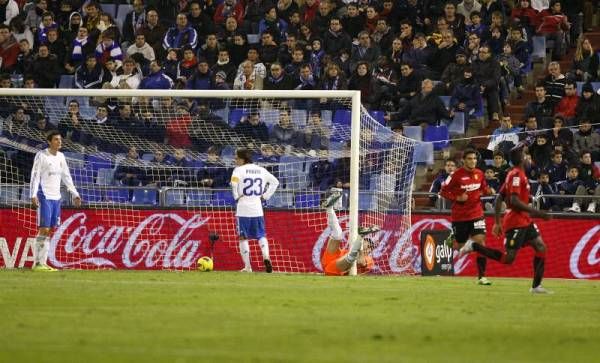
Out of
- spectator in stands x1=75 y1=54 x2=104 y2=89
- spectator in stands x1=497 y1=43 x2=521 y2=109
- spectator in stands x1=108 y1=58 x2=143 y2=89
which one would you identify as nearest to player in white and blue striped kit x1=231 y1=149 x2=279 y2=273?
spectator in stands x1=108 y1=58 x2=143 y2=89

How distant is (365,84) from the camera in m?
27.7

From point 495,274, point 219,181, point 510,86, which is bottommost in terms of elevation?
point 495,274

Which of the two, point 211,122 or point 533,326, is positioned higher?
point 211,122

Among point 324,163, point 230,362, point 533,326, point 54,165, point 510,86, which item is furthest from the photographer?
point 510,86

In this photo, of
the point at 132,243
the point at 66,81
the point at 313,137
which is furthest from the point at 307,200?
the point at 66,81

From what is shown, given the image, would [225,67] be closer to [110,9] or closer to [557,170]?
[110,9]

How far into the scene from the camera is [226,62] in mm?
28828

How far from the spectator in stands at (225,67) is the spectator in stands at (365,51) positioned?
2.50 meters

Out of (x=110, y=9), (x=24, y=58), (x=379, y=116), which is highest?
(x=110, y=9)

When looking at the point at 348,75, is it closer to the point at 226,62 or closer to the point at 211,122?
the point at 226,62

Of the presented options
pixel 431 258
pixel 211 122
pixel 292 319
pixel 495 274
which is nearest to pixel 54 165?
pixel 211 122

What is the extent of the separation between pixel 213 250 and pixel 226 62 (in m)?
5.00

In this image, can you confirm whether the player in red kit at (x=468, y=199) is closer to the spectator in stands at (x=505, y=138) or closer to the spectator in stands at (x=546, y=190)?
the spectator in stands at (x=546, y=190)

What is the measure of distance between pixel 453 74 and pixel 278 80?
3492mm
